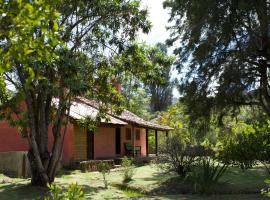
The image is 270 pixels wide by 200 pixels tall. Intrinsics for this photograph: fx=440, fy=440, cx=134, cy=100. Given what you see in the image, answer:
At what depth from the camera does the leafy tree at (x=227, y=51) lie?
725 inches

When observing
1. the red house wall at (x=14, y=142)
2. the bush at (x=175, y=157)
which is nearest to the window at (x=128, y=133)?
the red house wall at (x=14, y=142)

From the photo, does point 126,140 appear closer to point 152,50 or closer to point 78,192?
point 152,50

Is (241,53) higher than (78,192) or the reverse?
higher

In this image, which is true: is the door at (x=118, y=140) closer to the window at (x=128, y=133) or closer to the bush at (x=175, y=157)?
the window at (x=128, y=133)

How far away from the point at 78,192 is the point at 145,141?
3080 cm

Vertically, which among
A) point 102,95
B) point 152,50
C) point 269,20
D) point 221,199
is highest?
point 269,20

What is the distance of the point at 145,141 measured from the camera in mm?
35531

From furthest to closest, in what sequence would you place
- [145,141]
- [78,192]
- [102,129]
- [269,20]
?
[145,141]
[102,129]
[269,20]
[78,192]

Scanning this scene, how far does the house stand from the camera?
22.1m

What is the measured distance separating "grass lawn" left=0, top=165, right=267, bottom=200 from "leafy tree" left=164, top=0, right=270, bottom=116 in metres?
3.66

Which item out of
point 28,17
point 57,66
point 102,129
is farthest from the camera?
point 102,129

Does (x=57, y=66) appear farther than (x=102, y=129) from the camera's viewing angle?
No

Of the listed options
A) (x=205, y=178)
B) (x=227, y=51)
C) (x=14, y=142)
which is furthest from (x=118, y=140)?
(x=205, y=178)

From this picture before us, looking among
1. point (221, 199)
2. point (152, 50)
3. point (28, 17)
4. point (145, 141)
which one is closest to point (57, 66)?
point (152, 50)
